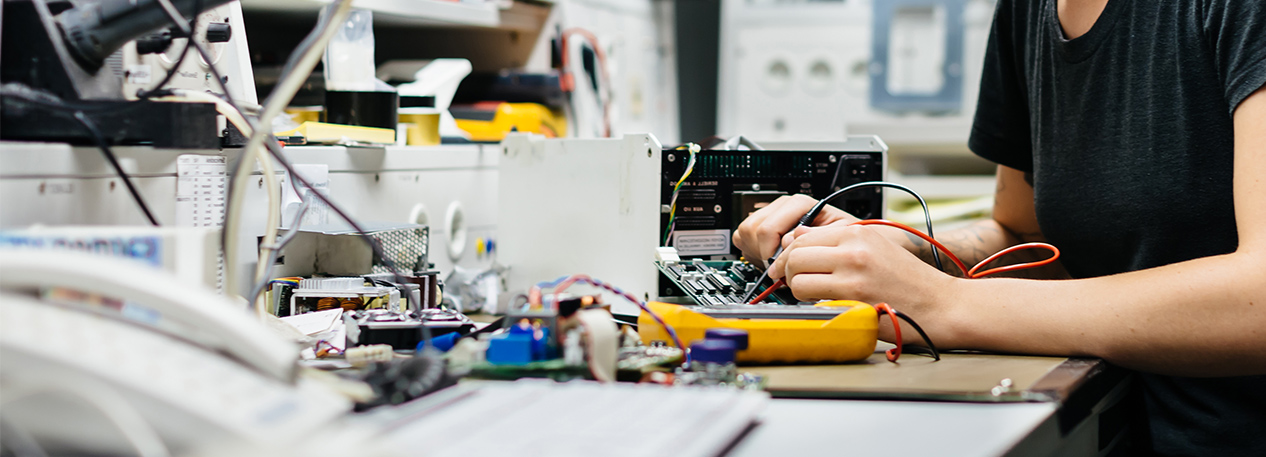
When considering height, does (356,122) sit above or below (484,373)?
above

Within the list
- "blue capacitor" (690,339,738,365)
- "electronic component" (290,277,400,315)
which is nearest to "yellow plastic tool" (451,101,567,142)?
"electronic component" (290,277,400,315)

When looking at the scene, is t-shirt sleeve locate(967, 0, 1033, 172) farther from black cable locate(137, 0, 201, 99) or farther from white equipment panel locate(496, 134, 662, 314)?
black cable locate(137, 0, 201, 99)

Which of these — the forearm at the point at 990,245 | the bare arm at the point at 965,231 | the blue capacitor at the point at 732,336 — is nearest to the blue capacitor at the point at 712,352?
the blue capacitor at the point at 732,336

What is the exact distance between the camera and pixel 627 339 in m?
0.75

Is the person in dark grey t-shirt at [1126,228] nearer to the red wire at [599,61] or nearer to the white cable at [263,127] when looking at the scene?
the white cable at [263,127]

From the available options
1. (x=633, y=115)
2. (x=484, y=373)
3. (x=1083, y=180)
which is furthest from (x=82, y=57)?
(x=633, y=115)

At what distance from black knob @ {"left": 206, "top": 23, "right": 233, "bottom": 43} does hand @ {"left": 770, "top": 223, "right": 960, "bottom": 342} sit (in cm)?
60

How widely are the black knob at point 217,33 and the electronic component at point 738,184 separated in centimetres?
47

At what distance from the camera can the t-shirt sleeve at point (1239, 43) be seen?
2.71 feet

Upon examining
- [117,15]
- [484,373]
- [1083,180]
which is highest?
[117,15]

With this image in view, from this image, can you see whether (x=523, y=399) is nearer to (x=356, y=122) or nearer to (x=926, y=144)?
(x=356, y=122)

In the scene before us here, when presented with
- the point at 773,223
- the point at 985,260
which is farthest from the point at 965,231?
the point at 773,223

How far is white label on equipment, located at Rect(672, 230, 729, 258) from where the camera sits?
1.08m

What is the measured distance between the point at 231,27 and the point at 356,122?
9.9 inches
